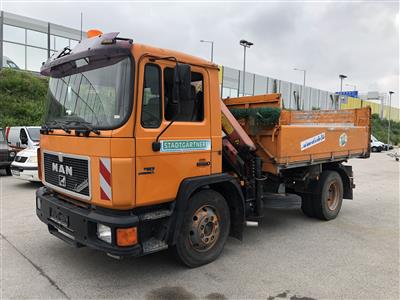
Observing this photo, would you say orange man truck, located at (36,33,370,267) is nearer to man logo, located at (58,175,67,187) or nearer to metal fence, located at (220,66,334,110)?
man logo, located at (58,175,67,187)

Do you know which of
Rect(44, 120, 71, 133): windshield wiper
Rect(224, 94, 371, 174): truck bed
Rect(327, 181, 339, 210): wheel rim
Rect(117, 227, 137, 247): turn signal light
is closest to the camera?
Rect(117, 227, 137, 247): turn signal light

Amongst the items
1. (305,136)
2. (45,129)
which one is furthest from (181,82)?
(305,136)

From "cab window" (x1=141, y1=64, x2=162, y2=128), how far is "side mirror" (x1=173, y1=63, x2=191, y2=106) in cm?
23

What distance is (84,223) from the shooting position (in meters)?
3.69

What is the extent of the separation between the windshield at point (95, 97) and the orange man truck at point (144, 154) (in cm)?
1

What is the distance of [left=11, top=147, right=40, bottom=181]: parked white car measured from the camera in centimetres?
963

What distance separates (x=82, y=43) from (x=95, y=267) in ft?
8.85

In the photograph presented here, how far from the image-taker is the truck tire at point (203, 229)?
4133 mm

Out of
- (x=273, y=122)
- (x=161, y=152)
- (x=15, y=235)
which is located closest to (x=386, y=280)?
(x=273, y=122)

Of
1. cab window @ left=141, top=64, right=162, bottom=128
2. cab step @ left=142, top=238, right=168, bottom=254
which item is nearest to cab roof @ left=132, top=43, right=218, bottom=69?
cab window @ left=141, top=64, right=162, bottom=128

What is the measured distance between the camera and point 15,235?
17.9ft

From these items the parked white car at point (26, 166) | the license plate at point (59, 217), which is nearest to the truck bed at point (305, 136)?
the license plate at point (59, 217)

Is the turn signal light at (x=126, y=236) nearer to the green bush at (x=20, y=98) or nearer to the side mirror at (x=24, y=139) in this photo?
the side mirror at (x=24, y=139)

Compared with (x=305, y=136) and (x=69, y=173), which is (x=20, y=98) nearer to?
(x=69, y=173)
